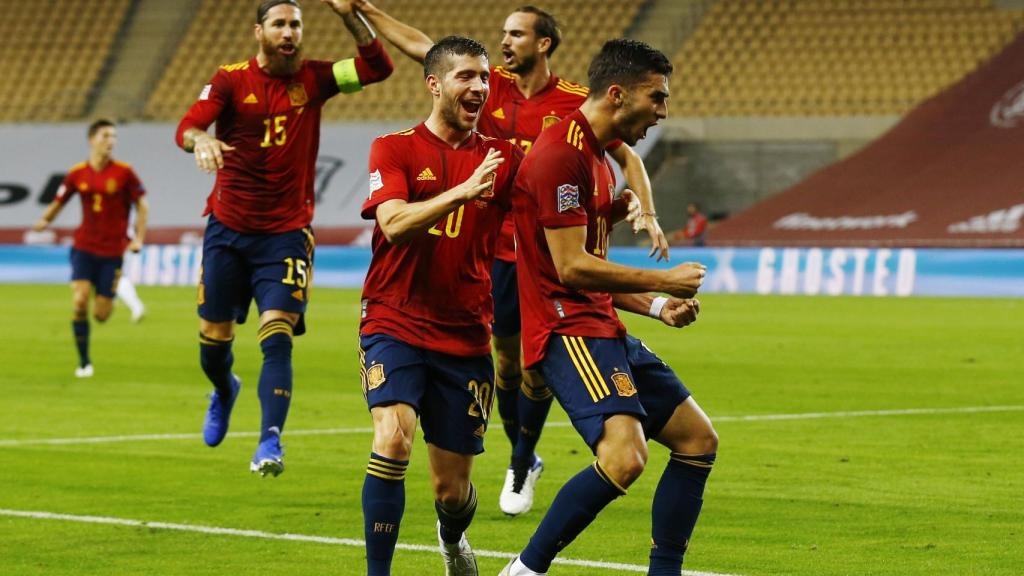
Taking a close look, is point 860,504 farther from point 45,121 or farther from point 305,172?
point 45,121

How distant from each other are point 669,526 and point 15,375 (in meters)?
11.2

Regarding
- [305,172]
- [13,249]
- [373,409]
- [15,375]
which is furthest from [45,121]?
[373,409]

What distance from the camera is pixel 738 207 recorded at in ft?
112

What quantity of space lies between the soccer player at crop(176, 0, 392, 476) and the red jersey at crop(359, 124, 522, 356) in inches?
108

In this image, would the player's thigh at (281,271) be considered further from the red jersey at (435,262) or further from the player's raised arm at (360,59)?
the red jersey at (435,262)

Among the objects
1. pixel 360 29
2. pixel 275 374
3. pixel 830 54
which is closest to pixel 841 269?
pixel 830 54

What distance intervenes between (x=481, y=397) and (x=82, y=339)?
10.4 metres

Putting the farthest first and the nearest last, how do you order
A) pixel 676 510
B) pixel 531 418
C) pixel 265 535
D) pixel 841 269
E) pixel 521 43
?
pixel 841 269 → pixel 521 43 → pixel 531 418 → pixel 265 535 → pixel 676 510

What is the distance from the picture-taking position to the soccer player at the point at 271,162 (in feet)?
29.8

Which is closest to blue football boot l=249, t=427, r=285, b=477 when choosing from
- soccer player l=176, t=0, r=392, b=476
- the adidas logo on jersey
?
soccer player l=176, t=0, r=392, b=476

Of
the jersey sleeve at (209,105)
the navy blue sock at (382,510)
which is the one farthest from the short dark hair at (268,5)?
the navy blue sock at (382,510)

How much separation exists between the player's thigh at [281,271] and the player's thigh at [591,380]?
3.23 metres

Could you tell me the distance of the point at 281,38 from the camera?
909 cm

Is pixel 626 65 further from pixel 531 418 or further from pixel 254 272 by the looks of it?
pixel 254 272
